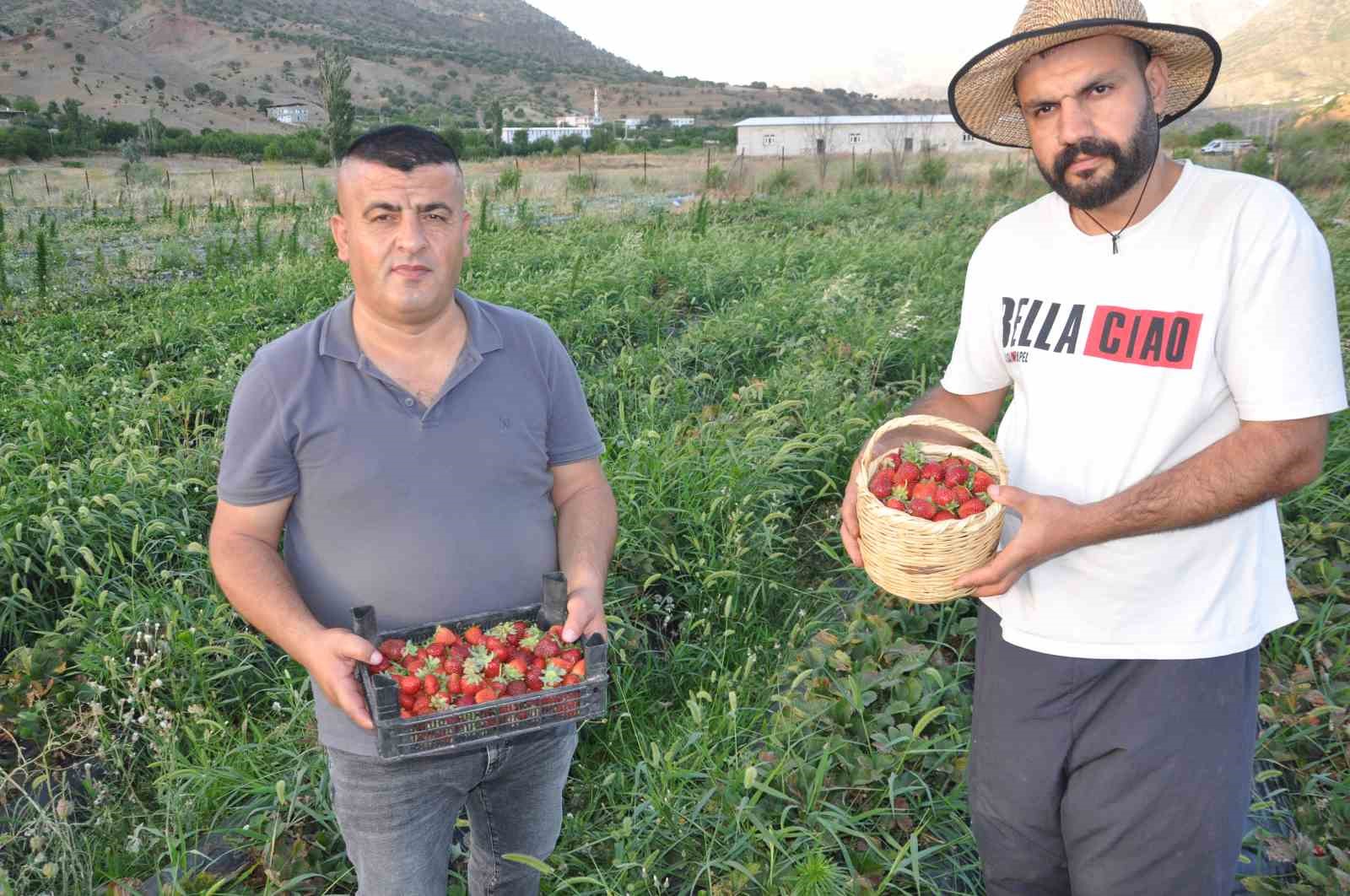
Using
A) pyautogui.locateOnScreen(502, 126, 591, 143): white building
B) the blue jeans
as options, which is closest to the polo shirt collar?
the blue jeans

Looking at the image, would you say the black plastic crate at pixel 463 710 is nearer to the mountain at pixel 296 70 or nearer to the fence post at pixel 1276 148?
the fence post at pixel 1276 148

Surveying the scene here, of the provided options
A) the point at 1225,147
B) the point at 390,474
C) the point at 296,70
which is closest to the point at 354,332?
the point at 390,474

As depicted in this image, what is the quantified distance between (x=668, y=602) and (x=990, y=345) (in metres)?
1.79

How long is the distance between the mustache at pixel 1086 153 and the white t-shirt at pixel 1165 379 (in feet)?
0.39

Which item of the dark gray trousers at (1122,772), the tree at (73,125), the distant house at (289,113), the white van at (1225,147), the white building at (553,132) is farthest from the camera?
the distant house at (289,113)

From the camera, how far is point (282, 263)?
7926mm

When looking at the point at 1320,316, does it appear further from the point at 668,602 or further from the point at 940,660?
the point at 668,602

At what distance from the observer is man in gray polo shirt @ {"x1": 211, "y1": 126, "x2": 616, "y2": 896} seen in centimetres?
189

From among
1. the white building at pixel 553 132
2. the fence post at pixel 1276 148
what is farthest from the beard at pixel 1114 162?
the white building at pixel 553 132

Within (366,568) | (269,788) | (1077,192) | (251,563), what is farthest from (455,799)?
(1077,192)

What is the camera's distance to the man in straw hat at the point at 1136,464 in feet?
5.16

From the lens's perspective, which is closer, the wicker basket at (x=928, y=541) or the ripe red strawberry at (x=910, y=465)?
the wicker basket at (x=928, y=541)

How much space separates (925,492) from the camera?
2051 mm

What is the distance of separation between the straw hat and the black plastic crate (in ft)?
4.88
